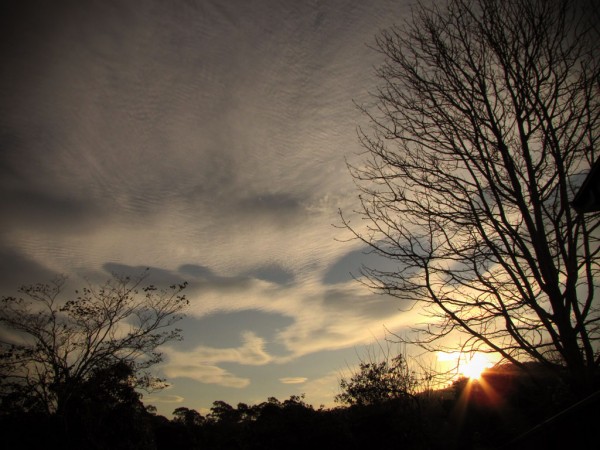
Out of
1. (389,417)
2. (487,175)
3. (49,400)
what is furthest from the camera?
(49,400)

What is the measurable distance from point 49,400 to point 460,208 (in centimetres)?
2553

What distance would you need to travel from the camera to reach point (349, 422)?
1966 centimetres

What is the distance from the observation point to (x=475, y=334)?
3188 millimetres

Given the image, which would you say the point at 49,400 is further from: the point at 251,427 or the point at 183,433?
the point at 183,433

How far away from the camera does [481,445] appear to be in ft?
46.3

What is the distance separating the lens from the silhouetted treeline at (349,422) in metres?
14.9

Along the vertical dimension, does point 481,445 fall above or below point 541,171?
below

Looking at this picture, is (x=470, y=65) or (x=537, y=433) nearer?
(x=537, y=433)

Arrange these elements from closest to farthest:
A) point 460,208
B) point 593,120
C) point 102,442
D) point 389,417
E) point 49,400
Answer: point 593,120 → point 460,208 → point 389,417 → point 49,400 → point 102,442

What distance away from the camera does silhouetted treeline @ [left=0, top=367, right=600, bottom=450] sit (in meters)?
14.9

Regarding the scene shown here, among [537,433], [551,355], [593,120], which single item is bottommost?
[537,433]

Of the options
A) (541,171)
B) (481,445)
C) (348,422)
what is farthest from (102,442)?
(541,171)

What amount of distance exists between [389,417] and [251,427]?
38.9 ft

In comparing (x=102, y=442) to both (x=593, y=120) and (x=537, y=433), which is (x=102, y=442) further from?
(x=593, y=120)
